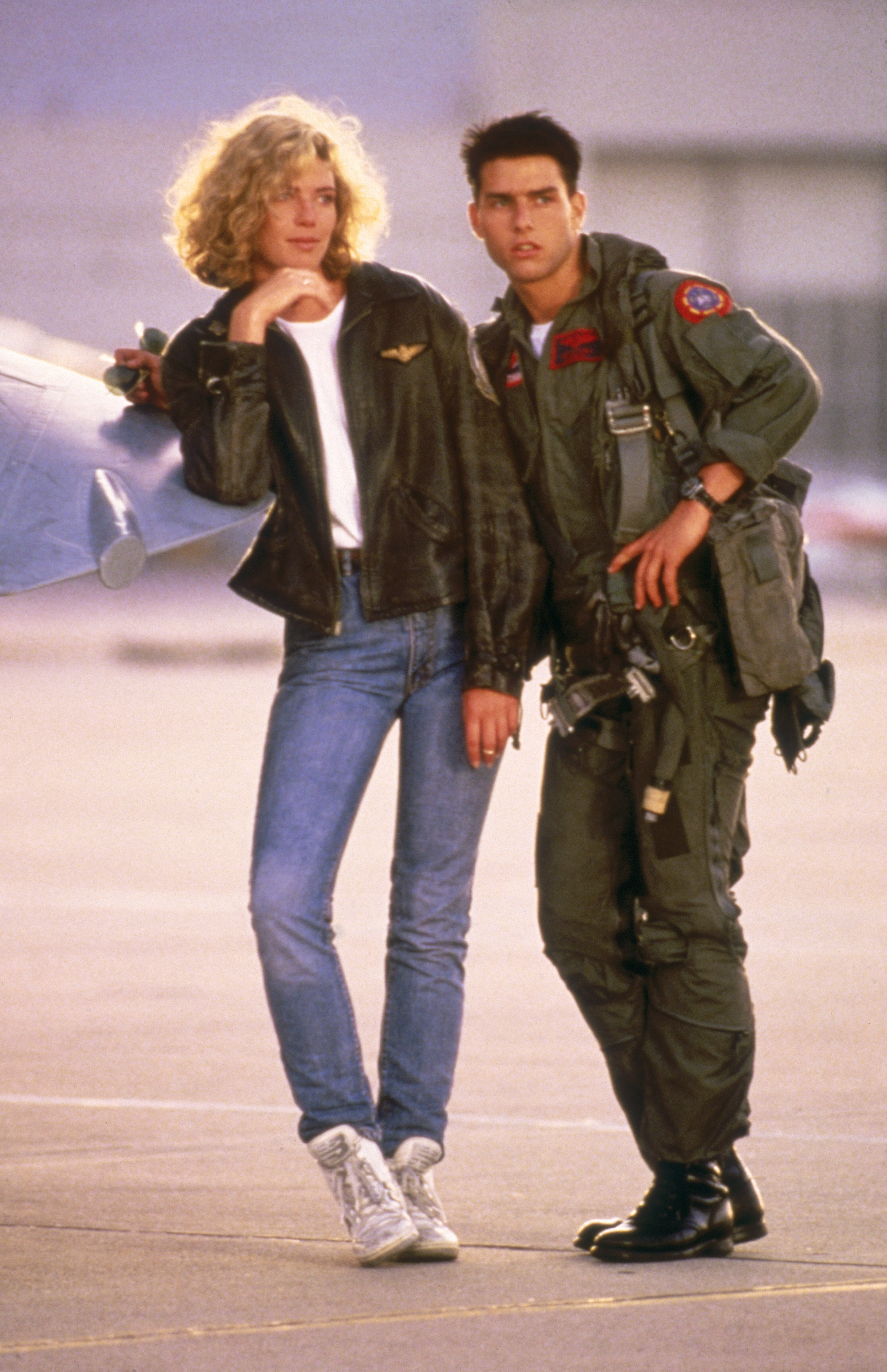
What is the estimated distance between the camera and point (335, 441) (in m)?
4.32

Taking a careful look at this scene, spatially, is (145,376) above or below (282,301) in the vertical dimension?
below

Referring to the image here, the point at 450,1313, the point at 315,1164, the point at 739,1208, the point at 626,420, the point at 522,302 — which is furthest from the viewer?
the point at 315,1164

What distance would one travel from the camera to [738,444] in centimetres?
424

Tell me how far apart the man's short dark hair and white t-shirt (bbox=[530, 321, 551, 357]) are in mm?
257

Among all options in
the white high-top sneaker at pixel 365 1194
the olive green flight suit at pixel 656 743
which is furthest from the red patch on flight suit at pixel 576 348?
the white high-top sneaker at pixel 365 1194

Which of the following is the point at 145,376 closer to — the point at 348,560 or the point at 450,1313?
the point at 348,560

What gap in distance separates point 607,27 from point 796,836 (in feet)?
105

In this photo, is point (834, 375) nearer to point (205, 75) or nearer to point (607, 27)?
point (607, 27)

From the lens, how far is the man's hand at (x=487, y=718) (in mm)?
4312

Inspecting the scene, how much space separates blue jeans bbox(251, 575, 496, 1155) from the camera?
420cm

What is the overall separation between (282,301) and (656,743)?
106 cm

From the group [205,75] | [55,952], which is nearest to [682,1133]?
[55,952]

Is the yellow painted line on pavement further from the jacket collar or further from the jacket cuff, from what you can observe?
the jacket collar

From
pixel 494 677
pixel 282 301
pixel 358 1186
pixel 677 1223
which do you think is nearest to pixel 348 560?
pixel 494 677
